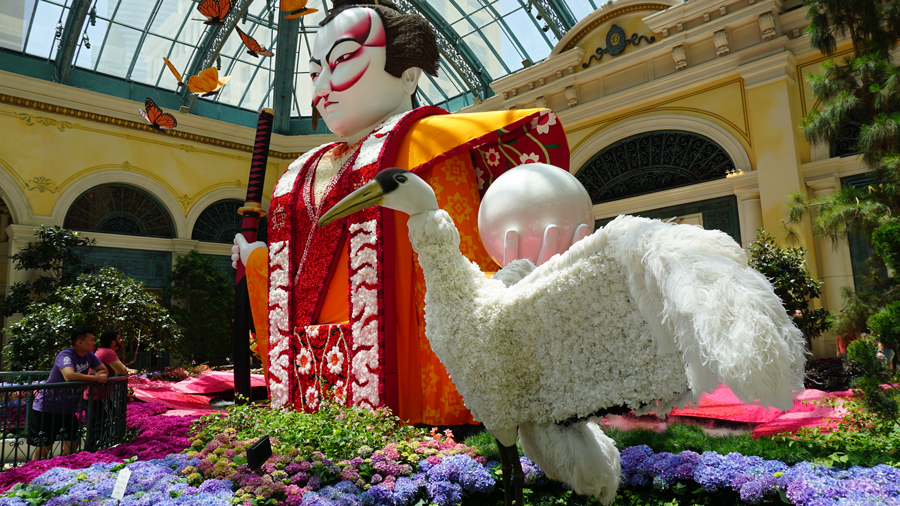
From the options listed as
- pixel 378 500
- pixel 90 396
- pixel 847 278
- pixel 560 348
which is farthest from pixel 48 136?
pixel 847 278

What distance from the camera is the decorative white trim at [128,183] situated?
10742 mm

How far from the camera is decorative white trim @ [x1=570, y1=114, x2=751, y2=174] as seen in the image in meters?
8.47

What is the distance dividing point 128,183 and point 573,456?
12.4 metres

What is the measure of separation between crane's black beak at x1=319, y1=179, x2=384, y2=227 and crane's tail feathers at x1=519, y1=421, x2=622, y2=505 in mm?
994

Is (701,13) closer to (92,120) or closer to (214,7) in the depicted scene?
(214,7)

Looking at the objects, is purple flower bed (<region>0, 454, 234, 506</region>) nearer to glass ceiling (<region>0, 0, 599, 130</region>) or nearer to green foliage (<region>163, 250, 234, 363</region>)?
green foliage (<region>163, 250, 234, 363</region>)

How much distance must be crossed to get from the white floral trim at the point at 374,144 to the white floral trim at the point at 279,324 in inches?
36.7

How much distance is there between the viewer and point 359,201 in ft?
6.57

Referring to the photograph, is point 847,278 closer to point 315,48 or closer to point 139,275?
point 315,48

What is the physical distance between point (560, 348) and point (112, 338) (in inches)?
219

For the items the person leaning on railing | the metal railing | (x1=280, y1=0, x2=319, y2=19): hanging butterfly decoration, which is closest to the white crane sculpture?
the metal railing

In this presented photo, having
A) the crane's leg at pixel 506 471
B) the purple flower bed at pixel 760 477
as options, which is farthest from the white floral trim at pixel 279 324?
the purple flower bed at pixel 760 477

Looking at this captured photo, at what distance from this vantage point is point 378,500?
2574mm

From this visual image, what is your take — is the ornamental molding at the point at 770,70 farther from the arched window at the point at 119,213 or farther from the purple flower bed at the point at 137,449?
the arched window at the point at 119,213
